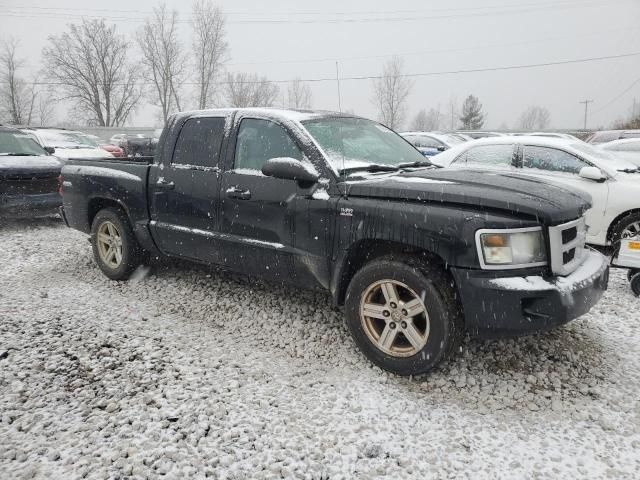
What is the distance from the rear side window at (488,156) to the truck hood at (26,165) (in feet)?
21.9

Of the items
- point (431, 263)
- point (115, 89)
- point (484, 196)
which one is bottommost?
point (431, 263)

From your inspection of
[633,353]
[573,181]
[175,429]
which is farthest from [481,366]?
[573,181]

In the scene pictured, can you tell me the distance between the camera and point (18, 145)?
8.69 m

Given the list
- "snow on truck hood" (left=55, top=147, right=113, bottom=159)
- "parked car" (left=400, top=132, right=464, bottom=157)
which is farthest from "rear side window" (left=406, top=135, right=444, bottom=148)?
"snow on truck hood" (left=55, top=147, right=113, bottom=159)

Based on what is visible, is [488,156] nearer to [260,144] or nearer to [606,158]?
[606,158]

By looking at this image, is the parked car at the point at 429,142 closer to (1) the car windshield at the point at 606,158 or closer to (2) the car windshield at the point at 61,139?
(1) the car windshield at the point at 606,158

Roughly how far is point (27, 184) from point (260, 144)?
5.77m

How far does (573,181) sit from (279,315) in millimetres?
4284

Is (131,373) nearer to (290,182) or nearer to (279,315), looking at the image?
(279,315)

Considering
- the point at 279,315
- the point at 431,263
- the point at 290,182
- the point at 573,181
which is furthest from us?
the point at 573,181

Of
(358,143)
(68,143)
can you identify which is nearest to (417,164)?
(358,143)

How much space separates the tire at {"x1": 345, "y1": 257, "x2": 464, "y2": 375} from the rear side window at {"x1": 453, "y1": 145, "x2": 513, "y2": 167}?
403 centimetres

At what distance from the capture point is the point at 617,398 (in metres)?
2.91

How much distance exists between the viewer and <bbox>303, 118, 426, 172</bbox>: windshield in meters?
3.53
